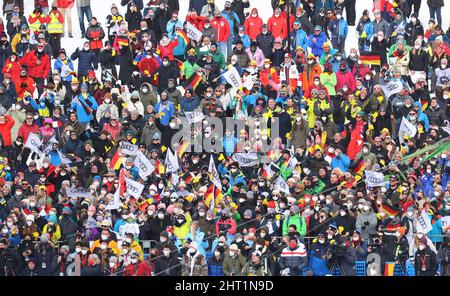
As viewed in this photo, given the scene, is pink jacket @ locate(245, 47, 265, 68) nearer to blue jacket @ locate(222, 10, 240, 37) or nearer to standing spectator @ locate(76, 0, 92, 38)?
blue jacket @ locate(222, 10, 240, 37)

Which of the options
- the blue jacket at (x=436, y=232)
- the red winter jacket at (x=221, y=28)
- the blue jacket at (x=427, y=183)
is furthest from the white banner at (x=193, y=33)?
the blue jacket at (x=436, y=232)

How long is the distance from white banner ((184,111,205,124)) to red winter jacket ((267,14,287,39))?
2852 mm

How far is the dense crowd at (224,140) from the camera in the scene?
49.4m

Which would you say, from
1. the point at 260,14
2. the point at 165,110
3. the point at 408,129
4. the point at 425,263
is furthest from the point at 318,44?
the point at 425,263

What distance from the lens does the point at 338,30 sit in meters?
55.3

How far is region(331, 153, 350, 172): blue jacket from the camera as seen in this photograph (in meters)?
51.9

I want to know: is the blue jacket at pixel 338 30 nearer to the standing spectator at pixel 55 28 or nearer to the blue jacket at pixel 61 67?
the blue jacket at pixel 61 67

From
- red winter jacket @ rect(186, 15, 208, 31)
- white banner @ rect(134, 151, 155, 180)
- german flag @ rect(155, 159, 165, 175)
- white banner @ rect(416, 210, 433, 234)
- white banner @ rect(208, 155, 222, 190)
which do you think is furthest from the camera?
red winter jacket @ rect(186, 15, 208, 31)

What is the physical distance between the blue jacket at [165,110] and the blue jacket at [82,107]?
130 centimetres

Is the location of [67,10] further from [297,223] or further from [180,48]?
[297,223]

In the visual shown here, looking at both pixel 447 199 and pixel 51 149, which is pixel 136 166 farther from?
pixel 447 199

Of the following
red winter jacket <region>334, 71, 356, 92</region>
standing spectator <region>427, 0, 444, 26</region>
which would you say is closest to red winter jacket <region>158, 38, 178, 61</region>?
red winter jacket <region>334, 71, 356, 92</region>

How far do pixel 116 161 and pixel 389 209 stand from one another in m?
5.51
